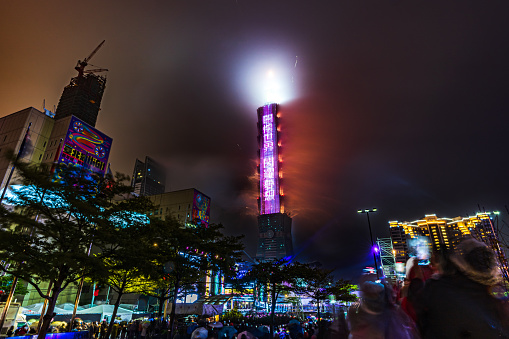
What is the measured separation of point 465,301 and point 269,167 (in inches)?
5143

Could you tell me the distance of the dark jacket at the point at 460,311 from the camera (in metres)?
3.00

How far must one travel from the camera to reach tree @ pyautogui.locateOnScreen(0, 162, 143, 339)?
1311cm

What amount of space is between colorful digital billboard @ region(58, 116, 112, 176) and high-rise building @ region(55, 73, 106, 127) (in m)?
35.0

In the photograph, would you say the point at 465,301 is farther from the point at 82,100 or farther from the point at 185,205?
the point at 82,100

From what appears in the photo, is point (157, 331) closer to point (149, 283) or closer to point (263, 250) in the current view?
point (149, 283)

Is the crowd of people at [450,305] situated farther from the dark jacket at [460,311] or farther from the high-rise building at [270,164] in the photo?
the high-rise building at [270,164]

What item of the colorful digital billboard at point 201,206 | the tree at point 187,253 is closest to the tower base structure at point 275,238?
the colorful digital billboard at point 201,206

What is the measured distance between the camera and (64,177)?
1545 centimetres

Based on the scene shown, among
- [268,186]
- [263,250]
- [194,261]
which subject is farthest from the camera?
[263,250]

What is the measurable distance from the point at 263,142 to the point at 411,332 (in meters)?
137

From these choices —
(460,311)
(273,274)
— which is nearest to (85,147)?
(273,274)

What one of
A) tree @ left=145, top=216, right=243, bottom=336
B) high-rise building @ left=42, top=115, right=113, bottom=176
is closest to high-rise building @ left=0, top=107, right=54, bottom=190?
high-rise building @ left=42, top=115, right=113, bottom=176

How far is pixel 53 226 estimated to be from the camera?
1427 cm

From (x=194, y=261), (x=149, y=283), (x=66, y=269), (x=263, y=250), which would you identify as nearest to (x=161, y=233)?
(x=194, y=261)
